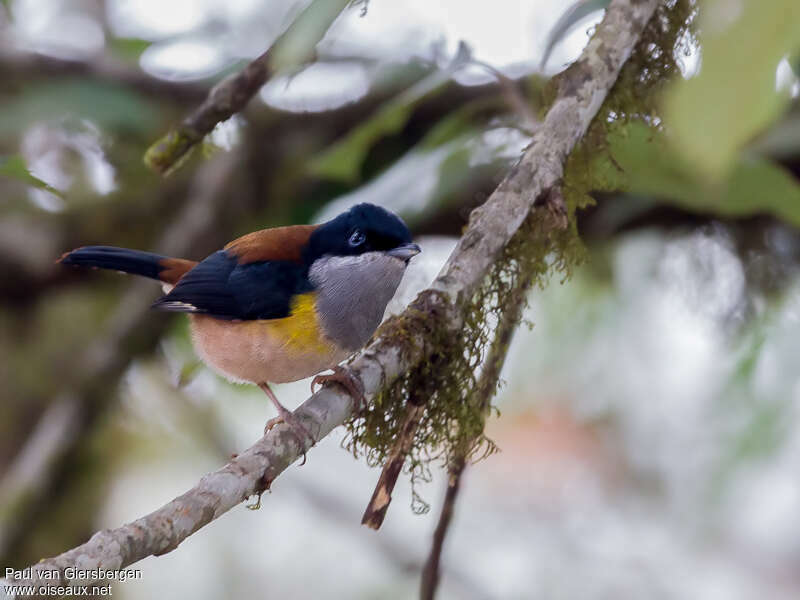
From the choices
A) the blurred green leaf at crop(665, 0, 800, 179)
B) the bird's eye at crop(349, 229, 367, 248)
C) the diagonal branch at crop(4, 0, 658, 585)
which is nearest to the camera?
the blurred green leaf at crop(665, 0, 800, 179)

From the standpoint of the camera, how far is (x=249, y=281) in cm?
292

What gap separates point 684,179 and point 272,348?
1531mm

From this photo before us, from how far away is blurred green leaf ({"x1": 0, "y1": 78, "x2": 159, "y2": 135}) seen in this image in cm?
410

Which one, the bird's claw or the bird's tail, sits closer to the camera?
the bird's claw

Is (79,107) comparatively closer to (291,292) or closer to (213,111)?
(291,292)

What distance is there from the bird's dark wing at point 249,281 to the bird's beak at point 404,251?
0.31 m

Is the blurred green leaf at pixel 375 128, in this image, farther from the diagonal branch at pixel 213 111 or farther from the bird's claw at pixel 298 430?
the bird's claw at pixel 298 430

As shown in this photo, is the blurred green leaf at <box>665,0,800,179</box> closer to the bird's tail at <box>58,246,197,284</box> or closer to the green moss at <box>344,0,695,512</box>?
the green moss at <box>344,0,695,512</box>

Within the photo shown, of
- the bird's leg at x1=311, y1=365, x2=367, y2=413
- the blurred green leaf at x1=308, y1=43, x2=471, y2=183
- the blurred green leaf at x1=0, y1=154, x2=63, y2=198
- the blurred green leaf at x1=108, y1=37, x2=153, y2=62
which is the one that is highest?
the blurred green leaf at x1=108, y1=37, x2=153, y2=62

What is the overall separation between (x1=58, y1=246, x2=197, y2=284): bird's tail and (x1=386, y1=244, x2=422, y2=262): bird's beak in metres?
0.82

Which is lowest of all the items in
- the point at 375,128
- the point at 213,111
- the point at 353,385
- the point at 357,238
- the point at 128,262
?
the point at 353,385

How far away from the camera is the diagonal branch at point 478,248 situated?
5.89ft

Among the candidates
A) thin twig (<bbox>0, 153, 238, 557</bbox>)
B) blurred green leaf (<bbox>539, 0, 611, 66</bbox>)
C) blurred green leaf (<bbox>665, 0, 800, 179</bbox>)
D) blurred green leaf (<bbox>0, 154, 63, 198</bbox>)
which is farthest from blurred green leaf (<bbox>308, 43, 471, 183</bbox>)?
blurred green leaf (<bbox>665, 0, 800, 179</bbox>)

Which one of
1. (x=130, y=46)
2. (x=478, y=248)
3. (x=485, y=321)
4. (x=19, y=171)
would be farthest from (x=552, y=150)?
(x=130, y=46)
